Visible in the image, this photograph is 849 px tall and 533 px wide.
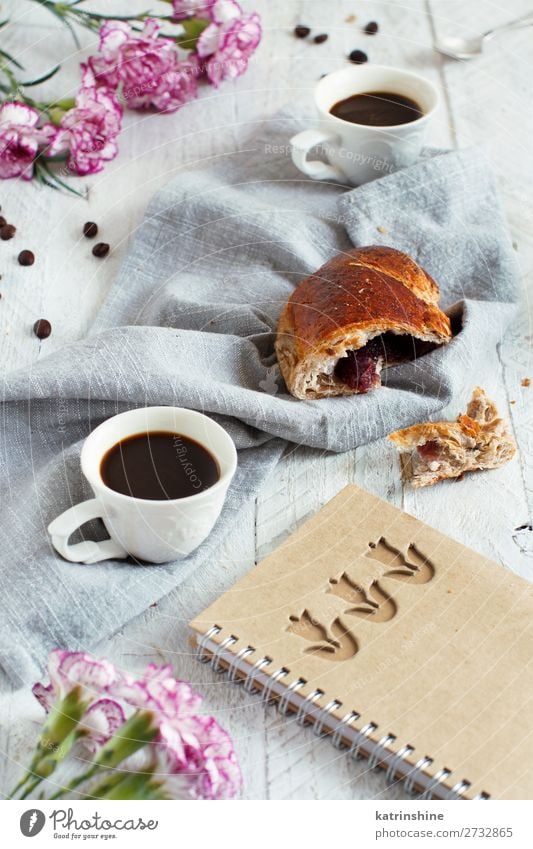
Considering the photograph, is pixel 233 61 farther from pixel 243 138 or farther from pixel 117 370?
pixel 117 370

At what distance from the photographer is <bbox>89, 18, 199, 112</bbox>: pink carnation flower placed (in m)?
1.59

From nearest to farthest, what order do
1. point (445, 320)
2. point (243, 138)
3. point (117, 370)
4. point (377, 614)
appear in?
point (377, 614) → point (117, 370) → point (445, 320) → point (243, 138)

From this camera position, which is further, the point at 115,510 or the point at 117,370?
the point at 117,370

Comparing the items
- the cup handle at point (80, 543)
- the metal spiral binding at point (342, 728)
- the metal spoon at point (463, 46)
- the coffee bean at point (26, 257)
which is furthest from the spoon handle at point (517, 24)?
the metal spiral binding at point (342, 728)

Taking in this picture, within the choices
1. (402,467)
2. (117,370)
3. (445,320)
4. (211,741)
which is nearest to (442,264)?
Result: (445,320)

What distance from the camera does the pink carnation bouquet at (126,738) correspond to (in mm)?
845

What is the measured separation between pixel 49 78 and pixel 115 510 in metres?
0.99

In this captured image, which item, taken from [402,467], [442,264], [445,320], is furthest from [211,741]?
[442,264]

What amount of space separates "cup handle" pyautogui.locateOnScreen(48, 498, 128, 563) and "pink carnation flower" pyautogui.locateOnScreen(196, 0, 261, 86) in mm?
941

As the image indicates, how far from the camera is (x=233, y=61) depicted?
171 cm

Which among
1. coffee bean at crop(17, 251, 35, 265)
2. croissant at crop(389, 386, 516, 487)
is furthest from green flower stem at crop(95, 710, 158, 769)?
coffee bean at crop(17, 251, 35, 265)

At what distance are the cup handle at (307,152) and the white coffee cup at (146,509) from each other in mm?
575
